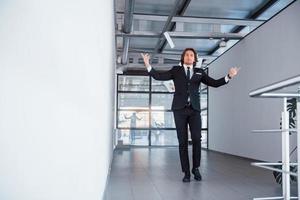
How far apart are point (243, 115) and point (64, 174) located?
565 cm

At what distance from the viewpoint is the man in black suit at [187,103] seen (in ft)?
10.8

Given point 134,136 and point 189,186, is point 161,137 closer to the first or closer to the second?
point 134,136

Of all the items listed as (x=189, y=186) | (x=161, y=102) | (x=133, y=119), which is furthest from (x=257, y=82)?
(x=133, y=119)

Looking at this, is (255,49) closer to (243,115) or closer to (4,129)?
(243,115)

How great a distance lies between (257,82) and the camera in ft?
17.6

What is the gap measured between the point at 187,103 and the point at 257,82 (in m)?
2.57

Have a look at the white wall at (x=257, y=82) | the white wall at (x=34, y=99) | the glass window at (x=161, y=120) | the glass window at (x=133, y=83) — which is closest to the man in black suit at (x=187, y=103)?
the white wall at (x=257, y=82)

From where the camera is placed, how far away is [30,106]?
0.44 m

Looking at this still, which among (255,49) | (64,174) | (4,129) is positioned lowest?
(64,174)

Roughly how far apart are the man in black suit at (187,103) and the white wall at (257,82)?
164cm

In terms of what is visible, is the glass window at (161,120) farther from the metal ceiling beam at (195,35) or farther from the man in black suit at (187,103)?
the man in black suit at (187,103)

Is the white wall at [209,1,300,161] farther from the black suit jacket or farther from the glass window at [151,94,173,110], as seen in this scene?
the glass window at [151,94,173,110]

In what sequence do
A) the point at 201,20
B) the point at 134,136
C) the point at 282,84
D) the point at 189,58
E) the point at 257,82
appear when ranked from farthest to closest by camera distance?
1. the point at 134,136
2. the point at 201,20
3. the point at 257,82
4. the point at 189,58
5. the point at 282,84

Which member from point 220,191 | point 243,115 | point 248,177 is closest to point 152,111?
point 243,115
